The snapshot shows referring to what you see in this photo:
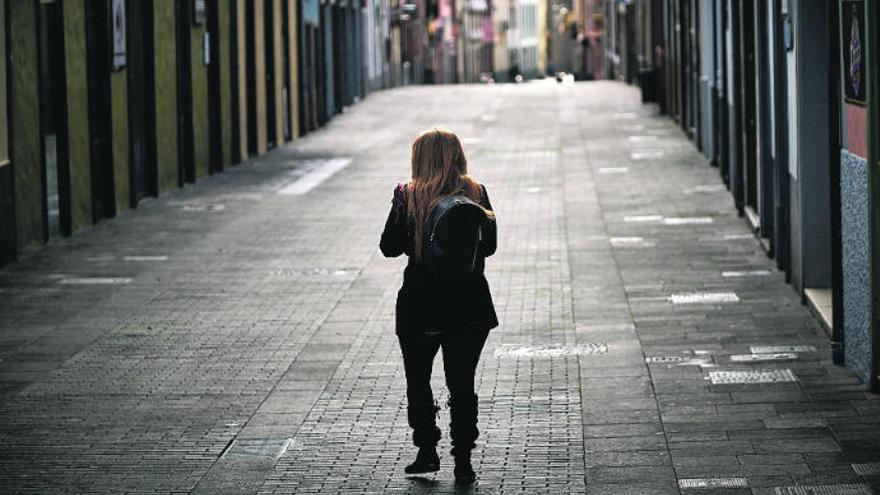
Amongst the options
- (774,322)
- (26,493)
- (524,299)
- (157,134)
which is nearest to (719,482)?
(26,493)

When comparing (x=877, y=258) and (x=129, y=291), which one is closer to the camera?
(x=877, y=258)

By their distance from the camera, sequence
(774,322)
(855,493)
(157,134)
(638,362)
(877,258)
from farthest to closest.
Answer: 1. (157,134)
2. (774,322)
3. (638,362)
4. (877,258)
5. (855,493)

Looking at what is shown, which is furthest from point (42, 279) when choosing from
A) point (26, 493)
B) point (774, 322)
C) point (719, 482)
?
point (719, 482)

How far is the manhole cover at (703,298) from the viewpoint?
557 inches

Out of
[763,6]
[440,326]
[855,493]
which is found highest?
[763,6]

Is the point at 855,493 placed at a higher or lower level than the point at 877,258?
lower

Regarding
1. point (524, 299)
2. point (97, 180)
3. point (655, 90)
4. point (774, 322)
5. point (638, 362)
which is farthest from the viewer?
point (655, 90)

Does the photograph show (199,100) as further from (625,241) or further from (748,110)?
(748,110)

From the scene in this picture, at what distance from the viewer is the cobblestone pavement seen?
8922 millimetres

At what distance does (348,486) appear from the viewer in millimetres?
8594

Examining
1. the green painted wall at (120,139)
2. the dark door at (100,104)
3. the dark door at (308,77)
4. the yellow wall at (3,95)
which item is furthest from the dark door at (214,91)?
the yellow wall at (3,95)

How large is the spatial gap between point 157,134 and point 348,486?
1642cm

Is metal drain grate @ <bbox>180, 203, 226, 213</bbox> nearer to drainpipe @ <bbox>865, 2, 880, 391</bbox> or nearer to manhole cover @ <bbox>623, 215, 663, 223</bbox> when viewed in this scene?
manhole cover @ <bbox>623, 215, 663, 223</bbox>

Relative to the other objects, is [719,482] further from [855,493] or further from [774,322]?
[774,322]
